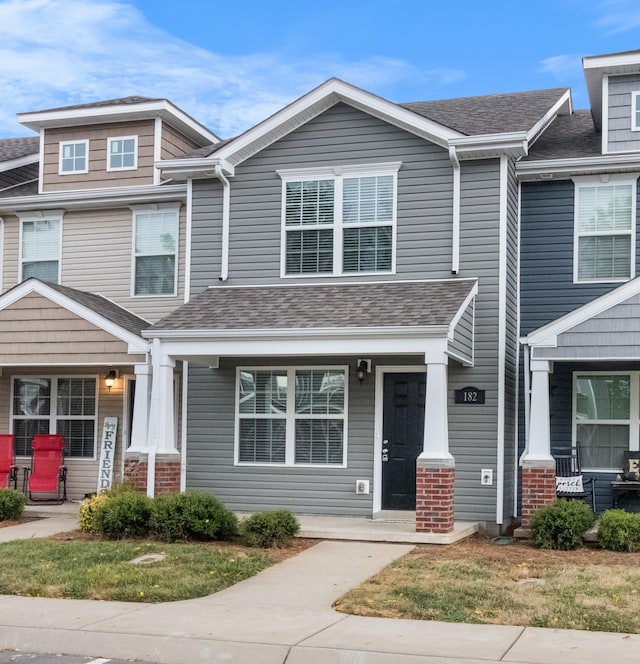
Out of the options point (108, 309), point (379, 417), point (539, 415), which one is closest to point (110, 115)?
point (108, 309)

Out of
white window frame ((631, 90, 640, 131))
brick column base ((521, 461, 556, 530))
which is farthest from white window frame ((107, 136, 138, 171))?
brick column base ((521, 461, 556, 530))

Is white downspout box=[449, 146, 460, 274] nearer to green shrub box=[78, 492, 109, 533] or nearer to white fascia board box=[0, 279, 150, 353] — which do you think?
white fascia board box=[0, 279, 150, 353]

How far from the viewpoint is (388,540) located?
1230cm

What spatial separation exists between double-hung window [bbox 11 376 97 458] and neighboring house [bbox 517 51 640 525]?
24.0ft

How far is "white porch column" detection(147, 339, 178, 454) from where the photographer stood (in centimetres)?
1369

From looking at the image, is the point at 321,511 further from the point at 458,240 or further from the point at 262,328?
the point at 458,240

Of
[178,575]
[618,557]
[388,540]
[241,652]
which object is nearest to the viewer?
[241,652]

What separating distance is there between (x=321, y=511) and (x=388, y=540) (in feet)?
7.26

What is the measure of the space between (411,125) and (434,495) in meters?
5.29

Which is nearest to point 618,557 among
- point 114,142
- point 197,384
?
point 197,384

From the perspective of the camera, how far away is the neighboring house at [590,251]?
46.0 feet

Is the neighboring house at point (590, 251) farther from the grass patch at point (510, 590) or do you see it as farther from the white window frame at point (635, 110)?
the grass patch at point (510, 590)

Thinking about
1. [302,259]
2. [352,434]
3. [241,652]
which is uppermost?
[302,259]

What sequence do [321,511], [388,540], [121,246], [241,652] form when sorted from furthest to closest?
[121,246] → [321,511] → [388,540] → [241,652]
